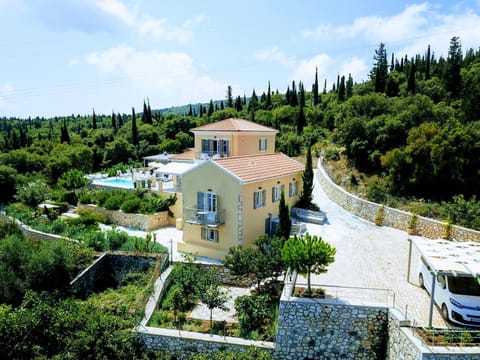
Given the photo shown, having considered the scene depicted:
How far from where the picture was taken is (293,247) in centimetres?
1319

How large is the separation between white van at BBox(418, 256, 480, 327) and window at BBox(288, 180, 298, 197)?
583 inches

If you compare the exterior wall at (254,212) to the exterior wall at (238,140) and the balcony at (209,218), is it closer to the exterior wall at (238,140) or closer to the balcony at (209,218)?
the balcony at (209,218)

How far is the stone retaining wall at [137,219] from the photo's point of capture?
26375mm

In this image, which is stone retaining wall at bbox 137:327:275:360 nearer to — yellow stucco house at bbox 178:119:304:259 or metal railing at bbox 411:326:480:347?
metal railing at bbox 411:326:480:347

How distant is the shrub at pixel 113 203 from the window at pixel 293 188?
14432 mm

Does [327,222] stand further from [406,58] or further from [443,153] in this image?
[406,58]

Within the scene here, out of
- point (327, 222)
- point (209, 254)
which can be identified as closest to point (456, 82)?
point (327, 222)

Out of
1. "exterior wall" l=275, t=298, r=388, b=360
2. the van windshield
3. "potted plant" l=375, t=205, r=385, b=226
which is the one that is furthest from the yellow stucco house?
the van windshield

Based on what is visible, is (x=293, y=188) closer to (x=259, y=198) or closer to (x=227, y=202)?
(x=259, y=198)

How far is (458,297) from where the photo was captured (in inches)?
445

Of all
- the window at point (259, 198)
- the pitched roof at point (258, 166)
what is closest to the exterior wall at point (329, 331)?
the pitched roof at point (258, 166)

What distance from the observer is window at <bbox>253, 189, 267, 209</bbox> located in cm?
2127

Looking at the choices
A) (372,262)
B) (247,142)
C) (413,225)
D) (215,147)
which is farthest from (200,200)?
(413,225)

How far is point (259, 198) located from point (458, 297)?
12.4 meters
